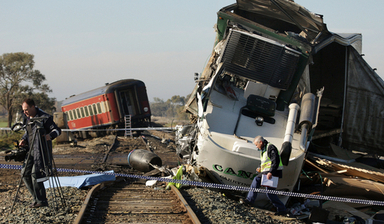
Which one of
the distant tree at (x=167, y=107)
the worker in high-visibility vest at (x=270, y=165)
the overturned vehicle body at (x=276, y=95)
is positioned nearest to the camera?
the worker in high-visibility vest at (x=270, y=165)

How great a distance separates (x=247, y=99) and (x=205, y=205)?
145 inches

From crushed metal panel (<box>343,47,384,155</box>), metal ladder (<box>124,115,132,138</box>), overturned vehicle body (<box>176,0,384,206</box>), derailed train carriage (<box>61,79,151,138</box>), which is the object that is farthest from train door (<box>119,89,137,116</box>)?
crushed metal panel (<box>343,47,384,155</box>)

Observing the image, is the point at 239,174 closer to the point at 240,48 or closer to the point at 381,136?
the point at 240,48

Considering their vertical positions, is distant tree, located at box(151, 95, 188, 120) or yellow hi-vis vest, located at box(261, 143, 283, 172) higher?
yellow hi-vis vest, located at box(261, 143, 283, 172)

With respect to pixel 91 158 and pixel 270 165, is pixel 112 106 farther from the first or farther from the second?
pixel 270 165

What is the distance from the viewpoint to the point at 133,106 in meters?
23.3

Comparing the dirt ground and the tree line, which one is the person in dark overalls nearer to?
the dirt ground

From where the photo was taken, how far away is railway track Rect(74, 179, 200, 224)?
208 inches

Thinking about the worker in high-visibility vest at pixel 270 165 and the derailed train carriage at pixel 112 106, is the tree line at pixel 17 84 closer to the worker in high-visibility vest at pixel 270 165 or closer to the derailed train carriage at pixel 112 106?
the derailed train carriage at pixel 112 106

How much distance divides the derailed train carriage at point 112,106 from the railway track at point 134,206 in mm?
14893

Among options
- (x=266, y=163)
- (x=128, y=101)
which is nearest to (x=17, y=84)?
(x=128, y=101)

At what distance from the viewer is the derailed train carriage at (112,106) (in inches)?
869

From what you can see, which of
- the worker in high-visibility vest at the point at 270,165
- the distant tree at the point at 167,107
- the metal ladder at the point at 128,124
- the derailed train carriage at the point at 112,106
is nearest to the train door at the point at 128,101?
the derailed train carriage at the point at 112,106

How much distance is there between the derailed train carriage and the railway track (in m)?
14.9
